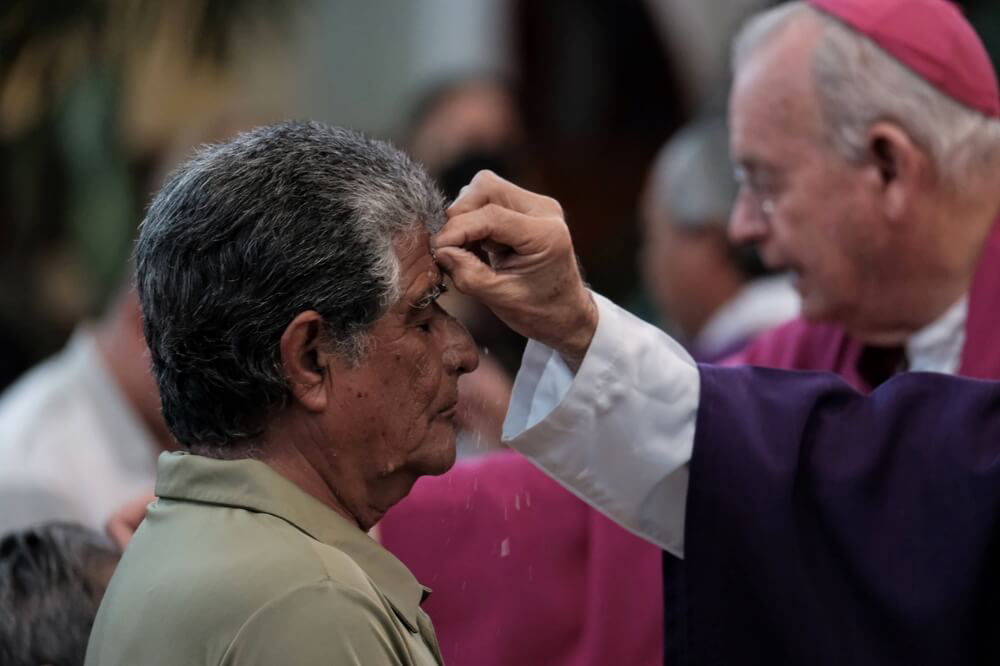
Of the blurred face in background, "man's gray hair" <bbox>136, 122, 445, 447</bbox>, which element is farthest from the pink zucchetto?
the blurred face in background

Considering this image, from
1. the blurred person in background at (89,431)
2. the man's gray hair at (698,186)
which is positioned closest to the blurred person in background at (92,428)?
the blurred person in background at (89,431)

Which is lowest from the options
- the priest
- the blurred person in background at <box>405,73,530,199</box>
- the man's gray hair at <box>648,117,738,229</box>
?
the man's gray hair at <box>648,117,738,229</box>

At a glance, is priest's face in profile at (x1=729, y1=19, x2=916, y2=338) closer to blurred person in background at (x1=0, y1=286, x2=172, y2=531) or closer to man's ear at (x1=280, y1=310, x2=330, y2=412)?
man's ear at (x1=280, y1=310, x2=330, y2=412)

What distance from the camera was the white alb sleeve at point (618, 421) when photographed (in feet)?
9.64

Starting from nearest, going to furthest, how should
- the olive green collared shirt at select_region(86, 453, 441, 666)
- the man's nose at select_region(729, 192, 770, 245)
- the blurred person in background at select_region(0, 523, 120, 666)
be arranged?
the olive green collared shirt at select_region(86, 453, 441, 666)
the blurred person in background at select_region(0, 523, 120, 666)
the man's nose at select_region(729, 192, 770, 245)

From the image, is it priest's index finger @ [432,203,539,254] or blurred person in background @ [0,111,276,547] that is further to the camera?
blurred person in background @ [0,111,276,547]

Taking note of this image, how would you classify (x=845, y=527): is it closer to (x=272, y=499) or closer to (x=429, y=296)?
(x=429, y=296)

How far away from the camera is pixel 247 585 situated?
2078 mm

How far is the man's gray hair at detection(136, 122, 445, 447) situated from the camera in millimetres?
2223

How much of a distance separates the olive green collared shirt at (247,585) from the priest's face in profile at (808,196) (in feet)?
5.34

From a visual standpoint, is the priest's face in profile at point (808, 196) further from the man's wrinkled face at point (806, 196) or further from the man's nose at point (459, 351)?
the man's nose at point (459, 351)

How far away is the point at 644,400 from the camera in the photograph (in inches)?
117

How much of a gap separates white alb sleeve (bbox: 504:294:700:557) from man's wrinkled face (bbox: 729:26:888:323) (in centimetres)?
→ 75

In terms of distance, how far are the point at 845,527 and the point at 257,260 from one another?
4.05 feet
